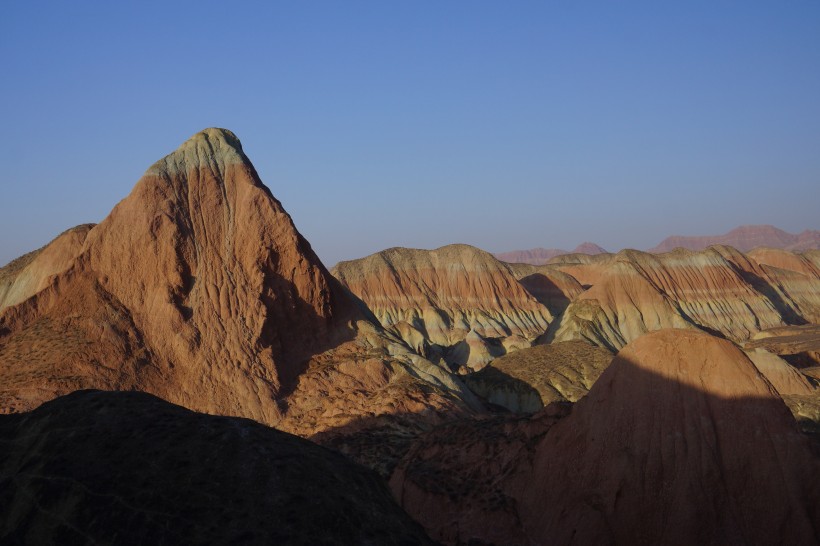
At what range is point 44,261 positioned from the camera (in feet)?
117

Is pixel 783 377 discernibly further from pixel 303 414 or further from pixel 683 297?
pixel 683 297

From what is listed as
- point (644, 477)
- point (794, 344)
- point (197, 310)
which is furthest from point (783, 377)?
point (197, 310)

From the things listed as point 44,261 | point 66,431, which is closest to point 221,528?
point 66,431

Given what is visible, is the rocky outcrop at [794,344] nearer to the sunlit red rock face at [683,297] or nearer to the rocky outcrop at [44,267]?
the sunlit red rock face at [683,297]

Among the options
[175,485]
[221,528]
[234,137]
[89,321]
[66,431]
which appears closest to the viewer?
[221,528]

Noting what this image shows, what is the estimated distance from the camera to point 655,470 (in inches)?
629

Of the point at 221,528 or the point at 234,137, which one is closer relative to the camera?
the point at 221,528

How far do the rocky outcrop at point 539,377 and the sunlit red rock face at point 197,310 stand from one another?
10059 millimetres

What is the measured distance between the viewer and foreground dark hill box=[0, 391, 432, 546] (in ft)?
43.8

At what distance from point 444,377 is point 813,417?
1824 cm

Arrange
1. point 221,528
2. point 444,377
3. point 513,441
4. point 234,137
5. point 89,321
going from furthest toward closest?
1. point 234,137
2. point 444,377
3. point 89,321
4. point 513,441
5. point 221,528

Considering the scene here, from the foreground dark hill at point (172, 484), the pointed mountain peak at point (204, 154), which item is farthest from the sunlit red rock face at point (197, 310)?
the foreground dark hill at point (172, 484)

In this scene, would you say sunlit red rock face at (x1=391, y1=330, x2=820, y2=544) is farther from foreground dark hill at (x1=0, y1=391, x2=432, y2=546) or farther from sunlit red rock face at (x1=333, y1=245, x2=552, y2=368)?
sunlit red rock face at (x1=333, y1=245, x2=552, y2=368)

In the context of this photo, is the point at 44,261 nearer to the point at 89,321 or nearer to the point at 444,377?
the point at 89,321
